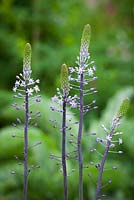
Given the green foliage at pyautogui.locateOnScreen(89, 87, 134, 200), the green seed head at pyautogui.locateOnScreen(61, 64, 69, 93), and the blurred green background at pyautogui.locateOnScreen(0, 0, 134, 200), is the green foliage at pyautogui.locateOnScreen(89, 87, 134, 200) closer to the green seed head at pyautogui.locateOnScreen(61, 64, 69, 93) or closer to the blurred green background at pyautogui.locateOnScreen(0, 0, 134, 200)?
the blurred green background at pyautogui.locateOnScreen(0, 0, 134, 200)

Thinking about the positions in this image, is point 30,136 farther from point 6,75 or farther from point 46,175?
point 6,75

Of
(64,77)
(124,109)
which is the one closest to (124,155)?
(124,109)

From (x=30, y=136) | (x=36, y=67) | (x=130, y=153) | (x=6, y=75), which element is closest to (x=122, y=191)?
(x=130, y=153)

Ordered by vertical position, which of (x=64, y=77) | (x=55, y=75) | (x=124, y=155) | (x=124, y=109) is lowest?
(x=124, y=155)

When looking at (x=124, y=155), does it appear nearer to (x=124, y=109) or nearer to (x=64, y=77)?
(x=124, y=109)

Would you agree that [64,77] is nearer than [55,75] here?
Yes

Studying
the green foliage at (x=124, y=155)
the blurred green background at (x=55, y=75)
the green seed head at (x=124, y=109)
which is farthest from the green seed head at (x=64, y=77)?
the green foliage at (x=124, y=155)

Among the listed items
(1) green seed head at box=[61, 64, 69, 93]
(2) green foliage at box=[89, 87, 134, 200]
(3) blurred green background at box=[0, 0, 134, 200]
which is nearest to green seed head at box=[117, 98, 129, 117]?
(1) green seed head at box=[61, 64, 69, 93]

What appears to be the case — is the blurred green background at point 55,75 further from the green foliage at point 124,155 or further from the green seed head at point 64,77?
the green seed head at point 64,77
